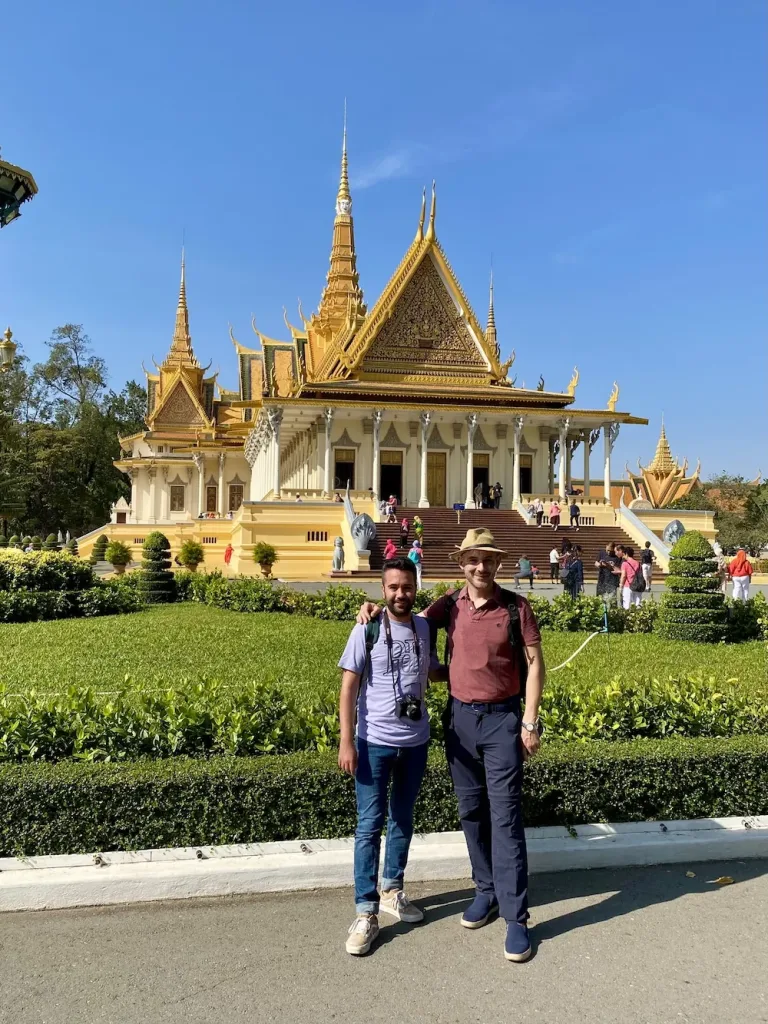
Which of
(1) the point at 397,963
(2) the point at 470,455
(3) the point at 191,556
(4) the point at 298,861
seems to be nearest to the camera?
(1) the point at 397,963

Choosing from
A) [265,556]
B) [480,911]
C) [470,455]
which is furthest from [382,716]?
[470,455]

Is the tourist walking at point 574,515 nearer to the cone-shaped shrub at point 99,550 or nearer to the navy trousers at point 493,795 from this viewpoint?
the cone-shaped shrub at point 99,550

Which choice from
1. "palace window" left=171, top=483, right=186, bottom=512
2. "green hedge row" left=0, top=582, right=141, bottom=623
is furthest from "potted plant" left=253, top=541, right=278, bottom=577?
"palace window" left=171, top=483, right=186, bottom=512

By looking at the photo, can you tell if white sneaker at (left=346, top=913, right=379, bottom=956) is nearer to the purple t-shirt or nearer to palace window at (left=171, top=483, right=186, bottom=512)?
the purple t-shirt

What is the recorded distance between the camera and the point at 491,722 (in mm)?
3582

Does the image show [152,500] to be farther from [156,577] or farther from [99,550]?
[156,577]

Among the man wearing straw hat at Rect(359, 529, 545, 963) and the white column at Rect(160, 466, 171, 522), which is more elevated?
the white column at Rect(160, 466, 171, 522)

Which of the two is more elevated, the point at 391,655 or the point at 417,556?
the point at 417,556

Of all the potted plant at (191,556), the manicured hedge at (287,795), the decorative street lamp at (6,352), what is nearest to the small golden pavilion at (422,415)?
the potted plant at (191,556)

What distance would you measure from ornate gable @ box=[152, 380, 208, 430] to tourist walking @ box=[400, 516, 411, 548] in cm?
2521

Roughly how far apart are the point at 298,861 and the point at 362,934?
70 cm

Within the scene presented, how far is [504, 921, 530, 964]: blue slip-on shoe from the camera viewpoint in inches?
130

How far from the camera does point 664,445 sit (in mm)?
44656

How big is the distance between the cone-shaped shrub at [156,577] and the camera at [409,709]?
43.7 ft
